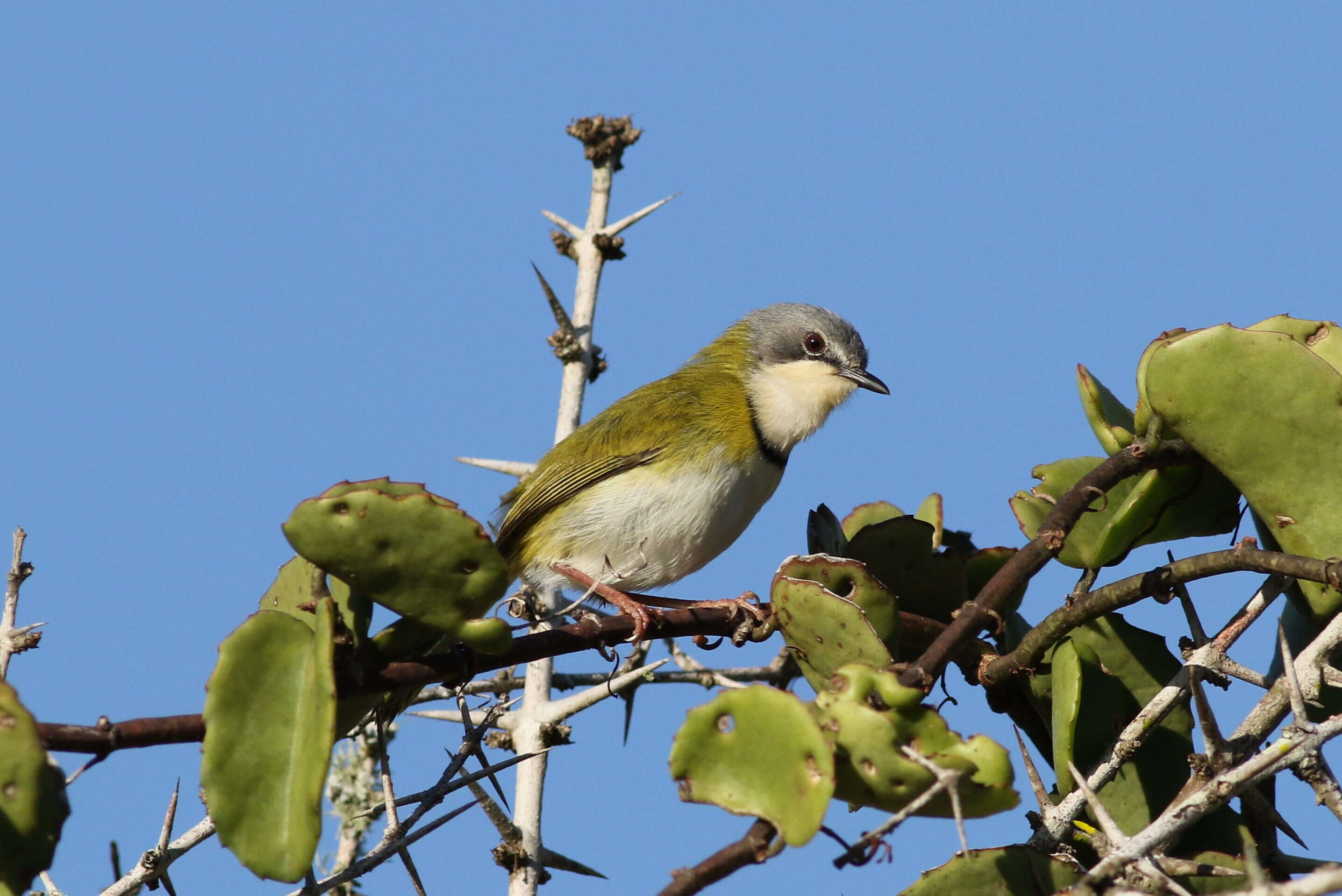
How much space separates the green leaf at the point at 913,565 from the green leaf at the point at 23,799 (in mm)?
2144

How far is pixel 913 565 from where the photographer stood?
152 inches

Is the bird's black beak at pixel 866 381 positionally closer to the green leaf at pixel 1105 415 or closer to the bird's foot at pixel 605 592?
the bird's foot at pixel 605 592

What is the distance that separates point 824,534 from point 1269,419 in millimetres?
1304

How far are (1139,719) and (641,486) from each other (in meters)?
3.03

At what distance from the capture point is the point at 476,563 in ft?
9.52

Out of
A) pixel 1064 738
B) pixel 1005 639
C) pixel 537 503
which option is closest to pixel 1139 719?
pixel 1064 738

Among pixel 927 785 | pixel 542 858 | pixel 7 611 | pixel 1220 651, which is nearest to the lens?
pixel 927 785

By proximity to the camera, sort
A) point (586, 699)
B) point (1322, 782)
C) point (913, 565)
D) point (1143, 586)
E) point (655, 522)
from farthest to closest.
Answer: point (655, 522), point (586, 699), point (913, 565), point (1143, 586), point (1322, 782)

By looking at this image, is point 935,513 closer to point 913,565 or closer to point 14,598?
point 913,565

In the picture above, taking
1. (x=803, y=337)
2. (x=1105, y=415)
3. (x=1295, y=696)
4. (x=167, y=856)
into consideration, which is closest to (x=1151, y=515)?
(x=1105, y=415)

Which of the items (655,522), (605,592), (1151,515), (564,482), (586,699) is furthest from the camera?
(564,482)

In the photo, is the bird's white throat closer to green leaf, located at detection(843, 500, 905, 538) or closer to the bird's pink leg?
the bird's pink leg

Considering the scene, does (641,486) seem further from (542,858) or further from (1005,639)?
(1005,639)

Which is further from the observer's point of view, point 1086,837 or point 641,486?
point 641,486
